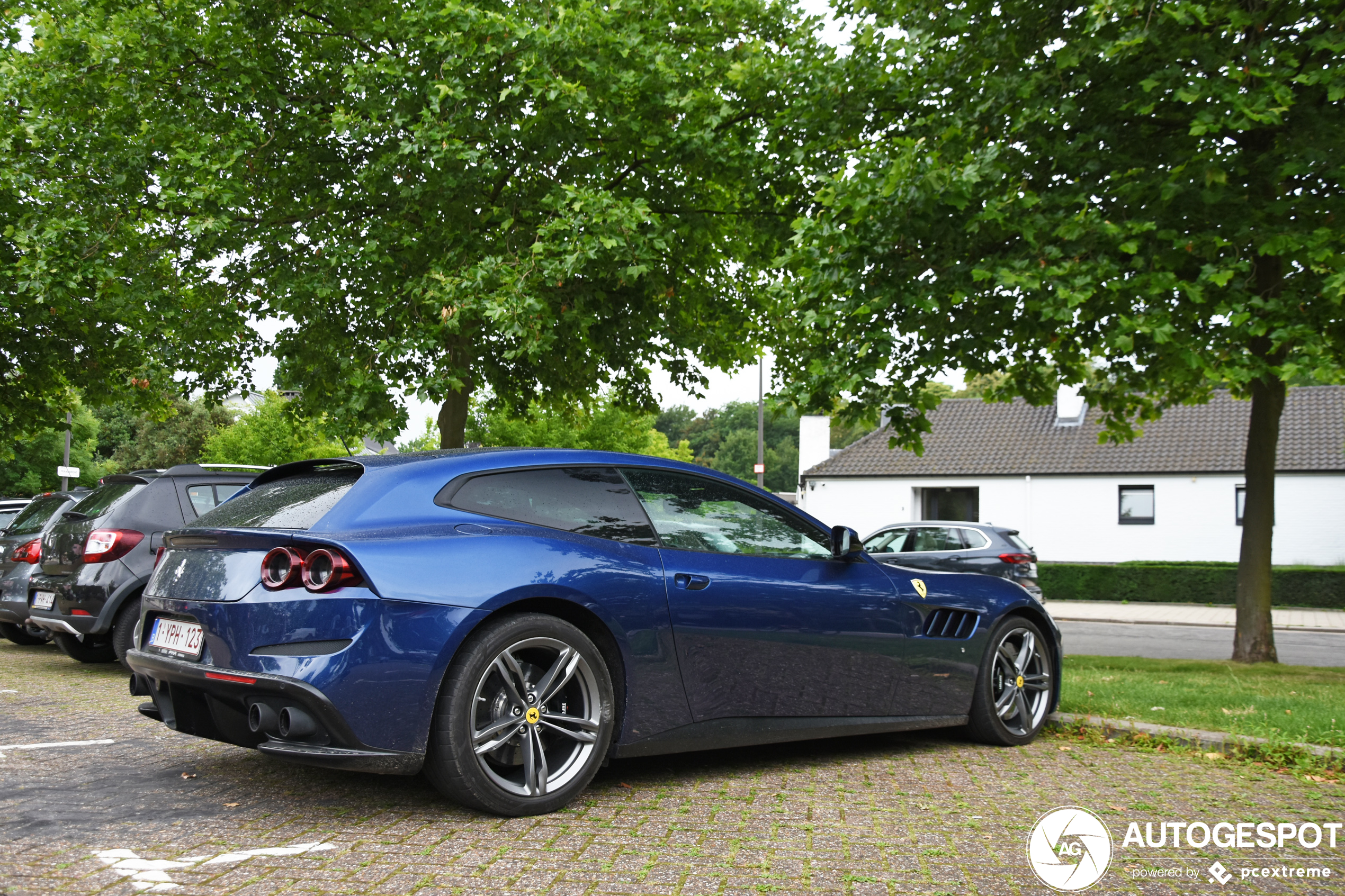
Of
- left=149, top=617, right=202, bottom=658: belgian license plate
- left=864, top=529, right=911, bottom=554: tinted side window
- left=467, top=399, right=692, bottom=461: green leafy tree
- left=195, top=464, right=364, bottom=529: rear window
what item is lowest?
left=149, top=617, right=202, bottom=658: belgian license plate

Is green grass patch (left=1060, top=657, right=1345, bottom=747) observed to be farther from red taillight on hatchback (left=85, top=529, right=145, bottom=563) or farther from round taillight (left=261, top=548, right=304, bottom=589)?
red taillight on hatchback (left=85, top=529, right=145, bottom=563)

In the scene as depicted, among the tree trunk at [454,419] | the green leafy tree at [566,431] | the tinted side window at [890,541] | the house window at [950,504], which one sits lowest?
the tinted side window at [890,541]

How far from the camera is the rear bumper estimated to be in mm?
3969

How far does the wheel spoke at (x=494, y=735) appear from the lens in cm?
424

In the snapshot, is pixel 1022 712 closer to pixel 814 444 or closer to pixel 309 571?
pixel 309 571

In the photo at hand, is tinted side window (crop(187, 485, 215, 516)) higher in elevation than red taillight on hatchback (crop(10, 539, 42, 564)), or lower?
higher

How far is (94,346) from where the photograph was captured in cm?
1702

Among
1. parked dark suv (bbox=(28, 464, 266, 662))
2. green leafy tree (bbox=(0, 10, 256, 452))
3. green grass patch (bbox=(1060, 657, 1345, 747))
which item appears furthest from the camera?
green leafy tree (bbox=(0, 10, 256, 452))

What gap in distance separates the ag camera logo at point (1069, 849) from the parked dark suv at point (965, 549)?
35.5ft

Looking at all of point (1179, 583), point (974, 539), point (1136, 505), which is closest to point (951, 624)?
point (974, 539)

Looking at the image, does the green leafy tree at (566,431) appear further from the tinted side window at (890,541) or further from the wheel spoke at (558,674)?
the wheel spoke at (558,674)

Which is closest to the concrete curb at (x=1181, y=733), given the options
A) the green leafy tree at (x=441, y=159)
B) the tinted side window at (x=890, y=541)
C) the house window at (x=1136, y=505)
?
the green leafy tree at (x=441, y=159)

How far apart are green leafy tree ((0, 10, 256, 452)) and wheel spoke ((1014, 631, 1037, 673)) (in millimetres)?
10242

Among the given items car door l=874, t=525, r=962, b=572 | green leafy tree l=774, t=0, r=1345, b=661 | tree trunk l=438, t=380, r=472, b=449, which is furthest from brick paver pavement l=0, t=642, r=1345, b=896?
car door l=874, t=525, r=962, b=572
